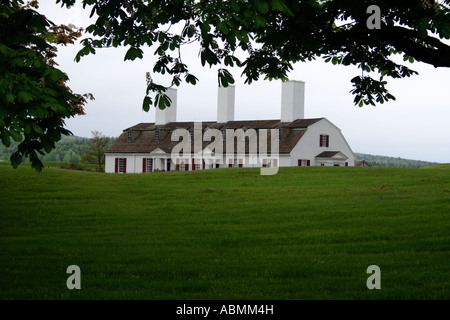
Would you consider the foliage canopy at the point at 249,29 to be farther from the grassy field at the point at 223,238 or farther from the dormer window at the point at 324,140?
the dormer window at the point at 324,140

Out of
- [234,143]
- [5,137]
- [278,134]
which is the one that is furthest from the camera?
[234,143]

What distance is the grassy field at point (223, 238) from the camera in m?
8.89

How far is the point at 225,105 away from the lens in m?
54.4

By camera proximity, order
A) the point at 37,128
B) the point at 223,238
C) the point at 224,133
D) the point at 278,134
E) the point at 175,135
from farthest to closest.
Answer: the point at 175,135 → the point at 224,133 → the point at 278,134 → the point at 223,238 → the point at 37,128

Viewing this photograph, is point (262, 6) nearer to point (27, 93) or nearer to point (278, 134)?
point (27, 93)

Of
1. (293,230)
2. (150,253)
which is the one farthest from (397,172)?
(150,253)

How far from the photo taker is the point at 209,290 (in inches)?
339

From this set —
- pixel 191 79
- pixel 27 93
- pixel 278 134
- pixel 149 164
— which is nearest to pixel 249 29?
pixel 191 79

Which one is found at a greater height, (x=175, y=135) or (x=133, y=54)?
(x=175, y=135)

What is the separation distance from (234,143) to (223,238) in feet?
122

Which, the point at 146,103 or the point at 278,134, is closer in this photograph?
the point at 146,103

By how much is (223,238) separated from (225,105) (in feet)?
135

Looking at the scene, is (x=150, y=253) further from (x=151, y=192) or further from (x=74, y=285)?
(x=151, y=192)

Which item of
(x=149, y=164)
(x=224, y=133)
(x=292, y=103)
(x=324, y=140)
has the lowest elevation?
(x=149, y=164)
